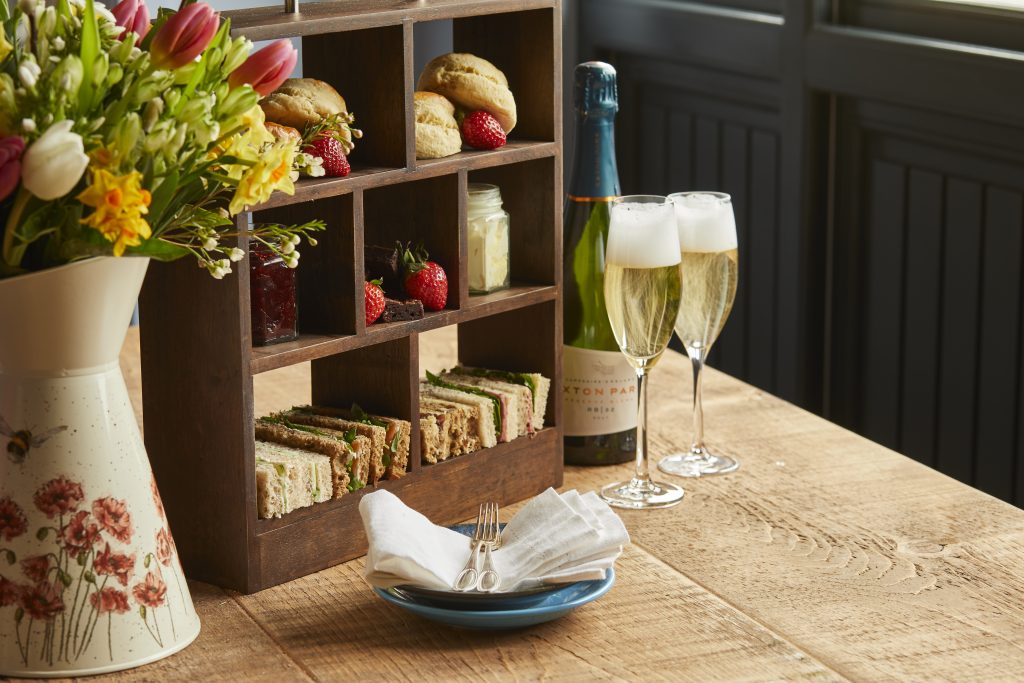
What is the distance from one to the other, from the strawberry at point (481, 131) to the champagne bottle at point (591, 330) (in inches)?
6.0

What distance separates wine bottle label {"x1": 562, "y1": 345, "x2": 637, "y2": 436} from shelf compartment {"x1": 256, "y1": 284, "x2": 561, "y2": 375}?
103mm

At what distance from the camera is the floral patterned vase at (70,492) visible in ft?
3.50

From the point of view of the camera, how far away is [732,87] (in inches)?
117

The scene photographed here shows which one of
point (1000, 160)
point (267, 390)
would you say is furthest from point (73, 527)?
point (1000, 160)

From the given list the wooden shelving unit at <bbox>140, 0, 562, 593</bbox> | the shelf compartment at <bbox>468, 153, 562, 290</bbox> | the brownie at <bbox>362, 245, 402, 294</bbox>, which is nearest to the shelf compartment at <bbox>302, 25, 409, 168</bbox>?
the wooden shelving unit at <bbox>140, 0, 562, 593</bbox>

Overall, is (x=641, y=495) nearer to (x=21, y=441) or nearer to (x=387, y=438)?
(x=387, y=438)

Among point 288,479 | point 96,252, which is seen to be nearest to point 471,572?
point 288,479

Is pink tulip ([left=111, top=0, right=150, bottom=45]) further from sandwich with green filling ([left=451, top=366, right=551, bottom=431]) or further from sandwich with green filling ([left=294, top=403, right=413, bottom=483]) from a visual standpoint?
sandwich with green filling ([left=451, top=366, right=551, bottom=431])

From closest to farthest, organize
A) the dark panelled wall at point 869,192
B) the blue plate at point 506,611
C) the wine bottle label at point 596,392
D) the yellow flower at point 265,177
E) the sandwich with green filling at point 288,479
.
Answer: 1. the yellow flower at point 265,177
2. the blue plate at point 506,611
3. the sandwich with green filling at point 288,479
4. the wine bottle label at point 596,392
5. the dark panelled wall at point 869,192

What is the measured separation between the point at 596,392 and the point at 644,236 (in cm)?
24

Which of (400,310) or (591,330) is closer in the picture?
(400,310)

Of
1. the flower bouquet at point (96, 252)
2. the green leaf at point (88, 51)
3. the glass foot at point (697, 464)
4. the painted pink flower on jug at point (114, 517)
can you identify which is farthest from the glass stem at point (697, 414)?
the green leaf at point (88, 51)

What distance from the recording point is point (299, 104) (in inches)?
49.6

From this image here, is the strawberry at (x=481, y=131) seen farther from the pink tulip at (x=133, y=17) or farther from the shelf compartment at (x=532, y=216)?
the pink tulip at (x=133, y=17)
